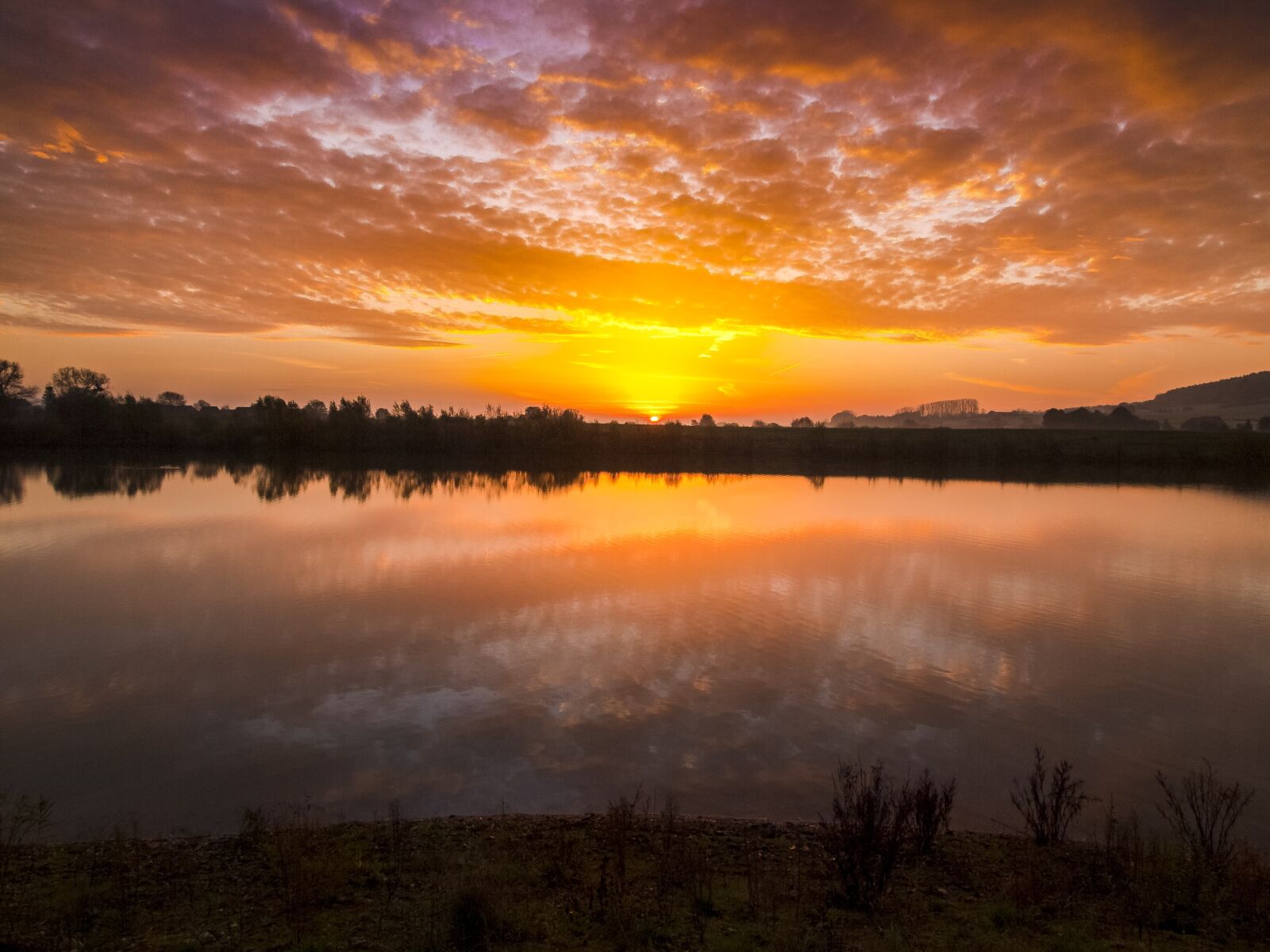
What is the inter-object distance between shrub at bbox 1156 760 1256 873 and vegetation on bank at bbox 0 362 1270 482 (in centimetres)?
5000

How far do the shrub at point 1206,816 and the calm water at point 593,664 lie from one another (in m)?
0.30

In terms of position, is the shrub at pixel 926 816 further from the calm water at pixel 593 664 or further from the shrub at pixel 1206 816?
the shrub at pixel 1206 816

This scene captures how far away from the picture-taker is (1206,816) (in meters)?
6.04

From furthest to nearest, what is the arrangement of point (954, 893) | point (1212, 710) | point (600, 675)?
point (600, 675) < point (1212, 710) < point (954, 893)

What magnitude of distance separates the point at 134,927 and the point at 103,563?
15.2 m

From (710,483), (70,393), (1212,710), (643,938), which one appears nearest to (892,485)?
(710,483)

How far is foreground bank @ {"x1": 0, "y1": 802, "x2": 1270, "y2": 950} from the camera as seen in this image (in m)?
4.27

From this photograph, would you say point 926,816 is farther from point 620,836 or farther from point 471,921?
point 471,921

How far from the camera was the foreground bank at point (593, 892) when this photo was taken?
427 cm

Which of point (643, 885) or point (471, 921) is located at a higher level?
point (471, 921)

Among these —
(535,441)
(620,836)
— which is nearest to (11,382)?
(535,441)

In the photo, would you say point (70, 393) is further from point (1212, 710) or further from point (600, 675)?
point (1212, 710)

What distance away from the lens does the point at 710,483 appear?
41.3 meters

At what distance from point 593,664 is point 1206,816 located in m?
6.84
